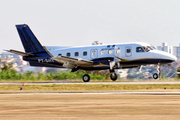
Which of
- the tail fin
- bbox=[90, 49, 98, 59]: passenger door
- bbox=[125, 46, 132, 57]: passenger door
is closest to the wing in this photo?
bbox=[90, 49, 98, 59]: passenger door

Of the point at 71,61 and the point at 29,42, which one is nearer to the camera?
the point at 71,61

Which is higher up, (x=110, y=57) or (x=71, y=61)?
(x=110, y=57)

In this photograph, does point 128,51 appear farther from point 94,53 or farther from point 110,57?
point 94,53

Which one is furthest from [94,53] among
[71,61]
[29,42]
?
[29,42]

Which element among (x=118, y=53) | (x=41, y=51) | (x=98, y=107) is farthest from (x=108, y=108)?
(x=41, y=51)

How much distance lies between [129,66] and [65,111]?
80.0 ft

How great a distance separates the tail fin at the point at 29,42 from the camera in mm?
39812

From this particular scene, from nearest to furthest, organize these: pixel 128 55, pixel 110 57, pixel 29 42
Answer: pixel 128 55 < pixel 110 57 < pixel 29 42

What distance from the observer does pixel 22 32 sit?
4012 centimetres

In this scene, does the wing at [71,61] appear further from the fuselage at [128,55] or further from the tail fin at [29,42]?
the tail fin at [29,42]

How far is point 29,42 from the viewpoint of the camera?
40000mm

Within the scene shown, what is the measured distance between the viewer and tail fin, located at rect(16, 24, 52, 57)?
39812 millimetres

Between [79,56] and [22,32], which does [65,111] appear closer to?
[79,56]

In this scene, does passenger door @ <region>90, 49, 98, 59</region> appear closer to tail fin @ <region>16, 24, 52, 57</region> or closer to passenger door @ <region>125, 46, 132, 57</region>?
passenger door @ <region>125, 46, 132, 57</region>
